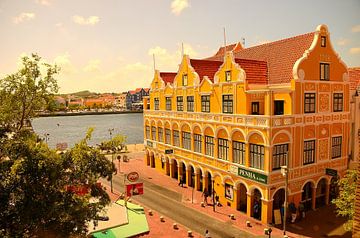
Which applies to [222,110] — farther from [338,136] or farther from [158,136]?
[158,136]

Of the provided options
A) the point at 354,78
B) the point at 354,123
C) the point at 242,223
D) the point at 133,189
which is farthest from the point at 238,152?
the point at 354,78

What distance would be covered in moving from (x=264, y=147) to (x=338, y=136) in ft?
36.1

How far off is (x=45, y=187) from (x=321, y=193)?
2890 cm

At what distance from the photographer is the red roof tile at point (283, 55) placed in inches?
1198

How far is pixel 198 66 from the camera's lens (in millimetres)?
37750

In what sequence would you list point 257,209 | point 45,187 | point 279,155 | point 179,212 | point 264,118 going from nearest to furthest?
point 45,187 → point 264,118 → point 279,155 → point 257,209 → point 179,212

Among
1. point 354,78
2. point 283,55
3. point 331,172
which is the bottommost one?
point 331,172

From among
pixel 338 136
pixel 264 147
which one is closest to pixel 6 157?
pixel 264 147

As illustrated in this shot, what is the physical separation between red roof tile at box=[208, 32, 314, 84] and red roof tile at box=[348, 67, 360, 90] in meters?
9.48

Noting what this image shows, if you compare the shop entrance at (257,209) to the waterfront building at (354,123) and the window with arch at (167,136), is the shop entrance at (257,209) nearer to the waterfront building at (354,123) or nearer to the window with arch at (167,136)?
the waterfront building at (354,123)

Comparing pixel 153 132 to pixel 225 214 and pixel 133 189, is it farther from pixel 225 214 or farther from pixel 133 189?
pixel 133 189

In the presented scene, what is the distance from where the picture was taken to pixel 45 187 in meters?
14.1

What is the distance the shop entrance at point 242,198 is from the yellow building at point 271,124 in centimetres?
10

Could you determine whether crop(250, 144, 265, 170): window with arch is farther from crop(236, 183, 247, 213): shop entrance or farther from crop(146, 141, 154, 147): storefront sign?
crop(146, 141, 154, 147): storefront sign
